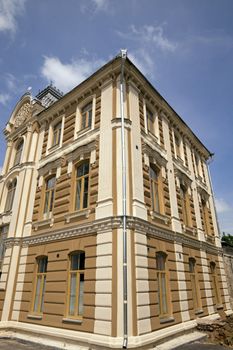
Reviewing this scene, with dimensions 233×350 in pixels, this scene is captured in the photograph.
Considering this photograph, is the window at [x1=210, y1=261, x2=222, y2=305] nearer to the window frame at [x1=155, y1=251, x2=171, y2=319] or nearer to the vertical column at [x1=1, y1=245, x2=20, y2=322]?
the window frame at [x1=155, y1=251, x2=171, y2=319]

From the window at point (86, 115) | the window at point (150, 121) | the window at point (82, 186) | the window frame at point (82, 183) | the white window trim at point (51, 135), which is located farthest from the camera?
the white window trim at point (51, 135)

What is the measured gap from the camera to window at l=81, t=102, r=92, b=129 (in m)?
13.5

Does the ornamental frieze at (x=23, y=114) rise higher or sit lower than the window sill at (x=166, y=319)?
higher

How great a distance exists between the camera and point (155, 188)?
12.5m

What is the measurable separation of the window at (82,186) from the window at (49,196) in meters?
2.00

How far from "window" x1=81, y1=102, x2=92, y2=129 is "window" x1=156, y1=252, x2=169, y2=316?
24.9 ft

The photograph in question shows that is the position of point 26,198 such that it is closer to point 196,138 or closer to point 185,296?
point 185,296

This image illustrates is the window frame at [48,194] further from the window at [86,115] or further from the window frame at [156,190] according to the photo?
the window frame at [156,190]

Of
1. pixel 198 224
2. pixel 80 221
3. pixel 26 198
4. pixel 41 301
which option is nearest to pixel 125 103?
pixel 80 221

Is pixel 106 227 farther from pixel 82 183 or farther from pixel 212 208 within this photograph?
pixel 212 208

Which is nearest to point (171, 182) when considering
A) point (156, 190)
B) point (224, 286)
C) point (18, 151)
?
point (156, 190)

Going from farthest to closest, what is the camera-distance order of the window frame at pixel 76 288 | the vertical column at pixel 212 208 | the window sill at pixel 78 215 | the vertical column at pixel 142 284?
the vertical column at pixel 212 208 < the window sill at pixel 78 215 < the window frame at pixel 76 288 < the vertical column at pixel 142 284

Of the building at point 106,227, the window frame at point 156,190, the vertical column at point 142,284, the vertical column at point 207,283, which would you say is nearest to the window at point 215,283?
the building at point 106,227

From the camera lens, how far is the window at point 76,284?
9430 mm
